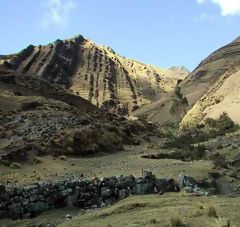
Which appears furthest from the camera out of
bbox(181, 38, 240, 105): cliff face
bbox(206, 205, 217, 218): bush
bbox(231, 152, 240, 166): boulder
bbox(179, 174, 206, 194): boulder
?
bbox(181, 38, 240, 105): cliff face

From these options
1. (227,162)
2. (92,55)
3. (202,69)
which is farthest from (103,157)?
(92,55)

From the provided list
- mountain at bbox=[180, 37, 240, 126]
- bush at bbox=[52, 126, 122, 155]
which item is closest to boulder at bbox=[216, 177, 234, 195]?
bush at bbox=[52, 126, 122, 155]

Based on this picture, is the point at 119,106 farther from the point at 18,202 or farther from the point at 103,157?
the point at 18,202

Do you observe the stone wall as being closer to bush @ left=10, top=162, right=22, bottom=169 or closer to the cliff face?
bush @ left=10, top=162, right=22, bottom=169

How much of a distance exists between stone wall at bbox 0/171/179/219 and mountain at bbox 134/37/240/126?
1981 inches

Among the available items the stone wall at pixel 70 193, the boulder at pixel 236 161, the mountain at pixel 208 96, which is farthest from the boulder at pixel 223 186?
the mountain at pixel 208 96

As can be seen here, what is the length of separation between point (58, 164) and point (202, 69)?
319 ft

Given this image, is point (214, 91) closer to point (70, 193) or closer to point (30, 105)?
point (30, 105)

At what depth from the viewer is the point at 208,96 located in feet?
302

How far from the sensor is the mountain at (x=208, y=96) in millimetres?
81000

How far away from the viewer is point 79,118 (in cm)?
5762

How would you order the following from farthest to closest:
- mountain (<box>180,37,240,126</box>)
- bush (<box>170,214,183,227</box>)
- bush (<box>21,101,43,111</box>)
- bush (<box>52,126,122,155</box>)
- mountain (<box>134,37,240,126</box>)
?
mountain (<box>134,37,240,126</box>)
mountain (<box>180,37,240,126</box>)
bush (<box>21,101,43,111</box>)
bush (<box>52,126,122,155</box>)
bush (<box>170,214,183,227</box>)

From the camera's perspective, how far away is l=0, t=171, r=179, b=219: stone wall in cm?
1940

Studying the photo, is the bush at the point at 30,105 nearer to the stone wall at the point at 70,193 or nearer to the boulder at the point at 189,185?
the boulder at the point at 189,185
